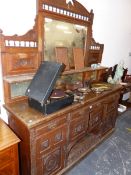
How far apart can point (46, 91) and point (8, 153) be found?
561 millimetres

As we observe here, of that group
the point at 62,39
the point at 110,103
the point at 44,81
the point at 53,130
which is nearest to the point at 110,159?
the point at 110,103

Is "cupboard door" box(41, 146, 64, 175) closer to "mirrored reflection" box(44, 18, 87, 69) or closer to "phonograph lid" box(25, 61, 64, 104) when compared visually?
"phonograph lid" box(25, 61, 64, 104)

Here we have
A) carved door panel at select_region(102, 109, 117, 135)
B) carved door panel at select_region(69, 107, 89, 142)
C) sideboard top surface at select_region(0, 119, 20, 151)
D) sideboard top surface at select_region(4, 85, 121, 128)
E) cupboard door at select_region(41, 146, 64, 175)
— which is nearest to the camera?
sideboard top surface at select_region(0, 119, 20, 151)

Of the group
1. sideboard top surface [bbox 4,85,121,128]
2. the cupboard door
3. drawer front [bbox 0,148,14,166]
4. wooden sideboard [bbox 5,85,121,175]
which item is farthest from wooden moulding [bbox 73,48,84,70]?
drawer front [bbox 0,148,14,166]

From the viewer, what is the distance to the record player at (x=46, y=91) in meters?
1.30

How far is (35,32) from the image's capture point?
159 cm

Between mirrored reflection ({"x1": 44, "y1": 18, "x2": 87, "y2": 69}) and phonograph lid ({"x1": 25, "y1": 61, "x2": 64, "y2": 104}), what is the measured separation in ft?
1.27

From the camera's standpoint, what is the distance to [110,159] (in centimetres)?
210

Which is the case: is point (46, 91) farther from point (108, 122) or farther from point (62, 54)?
point (108, 122)

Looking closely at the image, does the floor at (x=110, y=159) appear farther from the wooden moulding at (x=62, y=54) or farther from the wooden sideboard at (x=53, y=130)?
the wooden moulding at (x=62, y=54)

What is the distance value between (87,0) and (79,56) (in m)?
0.77

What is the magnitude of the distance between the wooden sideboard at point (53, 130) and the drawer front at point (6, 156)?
16cm

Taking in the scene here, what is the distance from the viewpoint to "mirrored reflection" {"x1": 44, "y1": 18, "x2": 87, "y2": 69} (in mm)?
1730

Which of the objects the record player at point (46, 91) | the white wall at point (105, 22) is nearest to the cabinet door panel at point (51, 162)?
the record player at point (46, 91)
